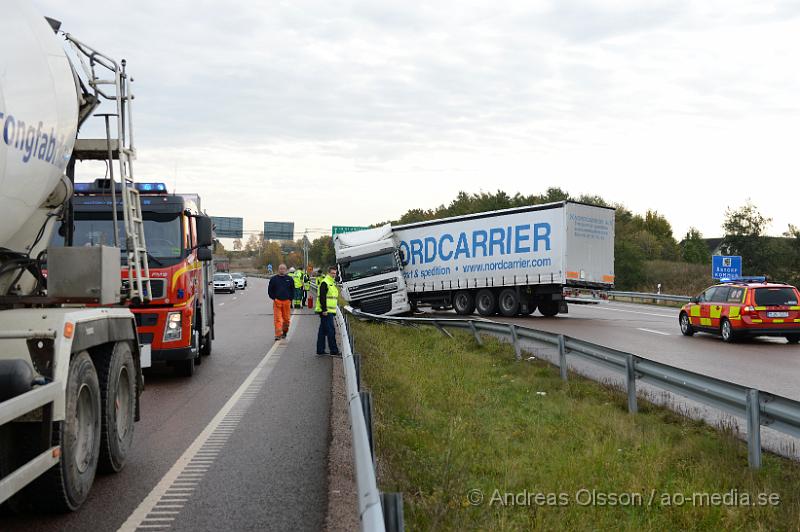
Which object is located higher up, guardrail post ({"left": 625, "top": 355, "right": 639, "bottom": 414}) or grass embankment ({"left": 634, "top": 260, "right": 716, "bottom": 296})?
grass embankment ({"left": 634, "top": 260, "right": 716, "bottom": 296})

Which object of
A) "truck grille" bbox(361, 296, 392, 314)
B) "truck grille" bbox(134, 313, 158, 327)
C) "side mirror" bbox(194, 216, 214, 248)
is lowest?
"truck grille" bbox(361, 296, 392, 314)

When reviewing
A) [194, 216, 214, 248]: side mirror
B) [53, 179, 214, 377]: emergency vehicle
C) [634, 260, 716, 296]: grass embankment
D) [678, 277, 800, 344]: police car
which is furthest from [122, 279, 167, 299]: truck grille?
[634, 260, 716, 296]: grass embankment

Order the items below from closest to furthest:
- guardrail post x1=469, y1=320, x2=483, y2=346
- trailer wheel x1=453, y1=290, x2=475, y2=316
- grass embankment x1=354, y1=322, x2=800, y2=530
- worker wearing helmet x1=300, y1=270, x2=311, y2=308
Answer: grass embankment x1=354, y1=322, x2=800, y2=530
guardrail post x1=469, y1=320, x2=483, y2=346
trailer wheel x1=453, y1=290, x2=475, y2=316
worker wearing helmet x1=300, y1=270, x2=311, y2=308

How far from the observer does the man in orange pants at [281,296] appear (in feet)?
63.8

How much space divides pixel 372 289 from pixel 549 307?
657cm

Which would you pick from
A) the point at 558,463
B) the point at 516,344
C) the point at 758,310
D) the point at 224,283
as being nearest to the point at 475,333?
the point at 516,344

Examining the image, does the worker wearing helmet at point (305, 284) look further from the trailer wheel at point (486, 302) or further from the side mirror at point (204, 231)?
the side mirror at point (204, 231)

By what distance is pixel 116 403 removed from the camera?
23.3 ft

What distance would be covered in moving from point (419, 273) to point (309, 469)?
26955mm

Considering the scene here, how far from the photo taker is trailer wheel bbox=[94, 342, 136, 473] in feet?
22.2

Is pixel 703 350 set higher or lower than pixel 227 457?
higher

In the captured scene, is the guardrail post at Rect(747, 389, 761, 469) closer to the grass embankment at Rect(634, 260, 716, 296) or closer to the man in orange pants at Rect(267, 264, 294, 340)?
the man in orange pants at Rect(267, 264, 294, 340)

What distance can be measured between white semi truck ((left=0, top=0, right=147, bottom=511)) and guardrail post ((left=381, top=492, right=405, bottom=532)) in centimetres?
230

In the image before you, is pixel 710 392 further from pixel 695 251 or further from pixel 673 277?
pixel 695 251
